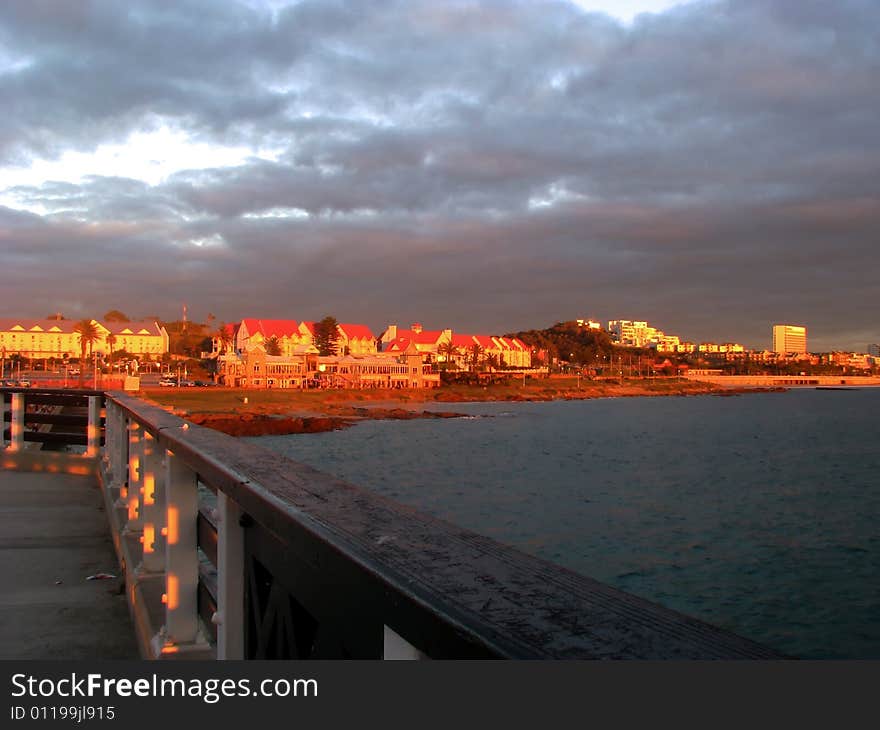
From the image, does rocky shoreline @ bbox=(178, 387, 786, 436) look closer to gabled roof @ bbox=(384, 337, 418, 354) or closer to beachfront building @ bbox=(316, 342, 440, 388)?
beachfront building @ bbox=(316, 342, 440, 388)

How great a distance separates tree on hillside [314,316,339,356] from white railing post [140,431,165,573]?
108 meters

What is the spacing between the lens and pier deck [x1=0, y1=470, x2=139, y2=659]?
4.09 meters

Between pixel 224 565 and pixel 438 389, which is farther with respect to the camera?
pixel 438 389

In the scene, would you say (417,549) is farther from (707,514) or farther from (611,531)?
(707,514)

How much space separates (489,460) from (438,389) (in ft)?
213

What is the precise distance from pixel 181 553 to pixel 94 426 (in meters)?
8.08

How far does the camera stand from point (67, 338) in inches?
4564

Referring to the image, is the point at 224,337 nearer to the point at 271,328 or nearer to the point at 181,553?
the point at 271,328

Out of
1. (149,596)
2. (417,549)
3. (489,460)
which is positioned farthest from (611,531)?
(417,549)

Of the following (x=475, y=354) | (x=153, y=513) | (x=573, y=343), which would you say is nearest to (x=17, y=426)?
(x=153, y=513)

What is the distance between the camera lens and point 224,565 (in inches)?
93.4

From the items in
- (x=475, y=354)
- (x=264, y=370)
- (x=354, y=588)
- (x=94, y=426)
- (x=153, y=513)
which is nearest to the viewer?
(x=354, y=588)

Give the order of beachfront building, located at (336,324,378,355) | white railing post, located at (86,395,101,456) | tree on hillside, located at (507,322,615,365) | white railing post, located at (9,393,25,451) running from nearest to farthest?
1. white railing post, located at (86,395,101,456)
2. white railing post, located at (9,393,25,451)
3. beachfront building, located at (336,324,378,355)
4. tree on hillside, located at (507,322,615,365)

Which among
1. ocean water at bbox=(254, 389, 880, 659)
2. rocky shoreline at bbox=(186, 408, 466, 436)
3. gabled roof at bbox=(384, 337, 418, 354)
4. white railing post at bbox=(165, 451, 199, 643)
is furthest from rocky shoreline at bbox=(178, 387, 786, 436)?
white railing post at bbox=(165, 451, 199, 643)
